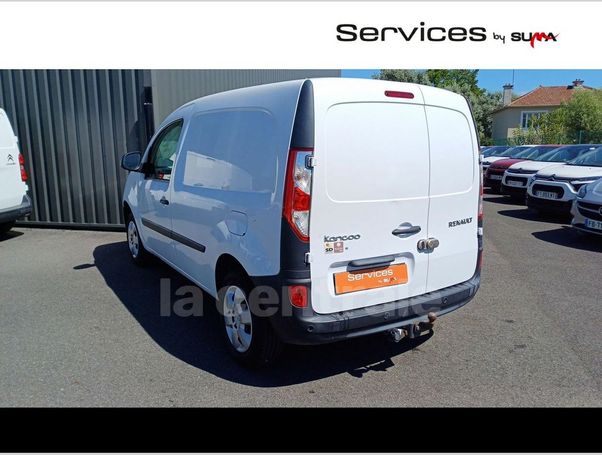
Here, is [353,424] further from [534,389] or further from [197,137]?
[197,137]

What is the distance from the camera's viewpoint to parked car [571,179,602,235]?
6531mm

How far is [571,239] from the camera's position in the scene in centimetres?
720

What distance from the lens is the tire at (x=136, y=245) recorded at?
5.48m

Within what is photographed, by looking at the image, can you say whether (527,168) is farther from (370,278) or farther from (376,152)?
(370,278)

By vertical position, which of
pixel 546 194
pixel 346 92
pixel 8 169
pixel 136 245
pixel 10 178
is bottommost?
pixel 136 245

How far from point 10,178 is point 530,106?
129ft

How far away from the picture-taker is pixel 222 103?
11.5 ft

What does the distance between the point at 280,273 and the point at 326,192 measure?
56 cm

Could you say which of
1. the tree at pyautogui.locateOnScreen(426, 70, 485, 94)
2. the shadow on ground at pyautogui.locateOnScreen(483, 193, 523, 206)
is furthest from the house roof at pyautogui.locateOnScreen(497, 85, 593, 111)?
the shadow on ground at pyautogui.locateOnScreen(483, 193, 523, 206)

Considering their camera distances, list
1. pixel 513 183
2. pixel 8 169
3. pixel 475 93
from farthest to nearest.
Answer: pixel 475 93
pixel 513 183
pixel 8 169

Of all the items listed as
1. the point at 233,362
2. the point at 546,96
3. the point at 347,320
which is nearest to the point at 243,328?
the point at 233,362

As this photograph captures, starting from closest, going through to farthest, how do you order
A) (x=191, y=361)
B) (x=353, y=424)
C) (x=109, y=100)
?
(x=353, y=424), (x=191, y=361), (x=109, y=100)

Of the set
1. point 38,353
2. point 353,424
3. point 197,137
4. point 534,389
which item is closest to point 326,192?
point 353,424

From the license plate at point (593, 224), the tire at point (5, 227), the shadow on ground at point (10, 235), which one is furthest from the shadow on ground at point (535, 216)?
the tire at point (5, 227)
